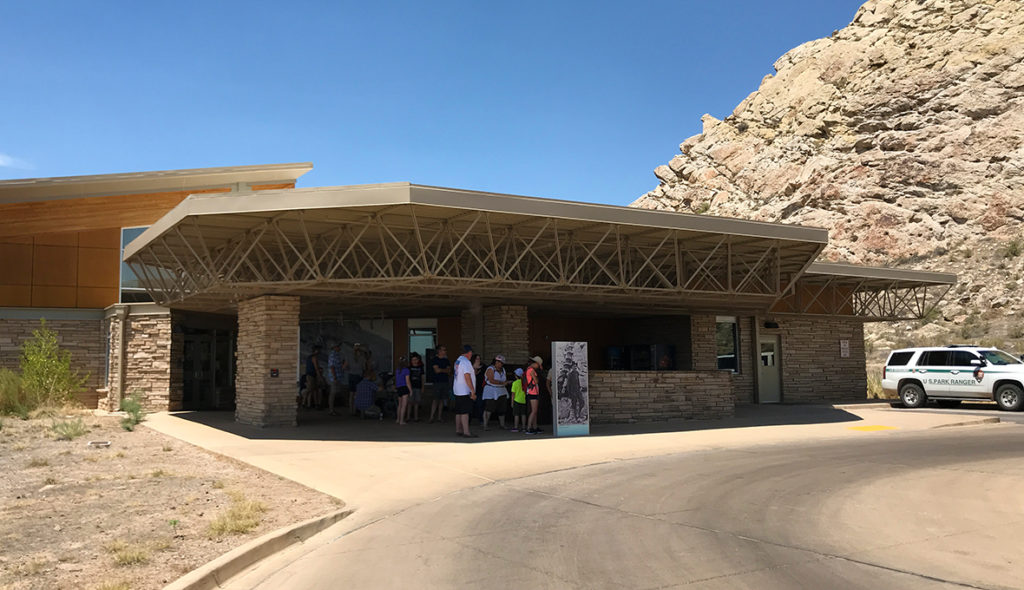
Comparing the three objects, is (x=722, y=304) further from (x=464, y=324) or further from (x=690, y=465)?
(x=690, y=465)

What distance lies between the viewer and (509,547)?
21.7ft

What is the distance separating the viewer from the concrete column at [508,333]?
20.2 meters

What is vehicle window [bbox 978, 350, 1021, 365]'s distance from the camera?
20.5 meters

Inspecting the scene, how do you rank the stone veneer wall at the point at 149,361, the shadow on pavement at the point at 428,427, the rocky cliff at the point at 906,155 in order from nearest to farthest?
the shadow on pavement at the point at 428,427 → the stone veneer wall at the point at 149,361 → the rocky cliff at the point at 906,155

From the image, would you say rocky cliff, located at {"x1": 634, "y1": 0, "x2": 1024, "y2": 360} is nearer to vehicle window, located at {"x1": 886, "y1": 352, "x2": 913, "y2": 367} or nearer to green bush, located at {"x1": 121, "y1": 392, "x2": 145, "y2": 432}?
vehicle window, located at {"x1": 886, "y1": 352, "x2": 913, "y2": 367}

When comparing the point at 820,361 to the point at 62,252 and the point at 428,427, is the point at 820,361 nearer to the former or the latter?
the point at 428,427

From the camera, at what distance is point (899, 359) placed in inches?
913

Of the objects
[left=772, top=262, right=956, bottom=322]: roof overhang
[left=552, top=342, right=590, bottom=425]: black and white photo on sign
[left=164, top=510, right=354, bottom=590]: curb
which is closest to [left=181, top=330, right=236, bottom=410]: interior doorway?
[left=552, top=342, right=590, bottom=425]: black and white photo on sign

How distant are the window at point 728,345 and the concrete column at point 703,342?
0.74 m

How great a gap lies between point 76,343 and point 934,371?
26.5 metres

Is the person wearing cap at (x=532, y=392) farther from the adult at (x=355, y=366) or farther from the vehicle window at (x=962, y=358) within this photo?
the vehicle window at (x=962, y=358)

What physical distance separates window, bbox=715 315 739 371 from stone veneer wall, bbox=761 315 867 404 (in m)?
1.04

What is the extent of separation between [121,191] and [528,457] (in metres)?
19.4

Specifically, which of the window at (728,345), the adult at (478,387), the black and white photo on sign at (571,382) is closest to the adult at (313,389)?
the adult at (478,387)
